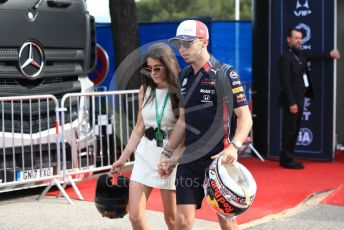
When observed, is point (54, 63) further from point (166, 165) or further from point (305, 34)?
point (305, 34)

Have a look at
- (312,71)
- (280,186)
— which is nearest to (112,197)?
(280,186)

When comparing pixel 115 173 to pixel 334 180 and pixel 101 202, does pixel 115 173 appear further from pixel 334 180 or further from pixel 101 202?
pixel 334 180

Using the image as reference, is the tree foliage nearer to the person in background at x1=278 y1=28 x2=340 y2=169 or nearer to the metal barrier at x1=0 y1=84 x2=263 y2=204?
the person in background at x1=278 y1=28 x2=340 y2=169

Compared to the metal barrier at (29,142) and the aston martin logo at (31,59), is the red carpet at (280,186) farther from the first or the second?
the aston martin logo at (31,59)

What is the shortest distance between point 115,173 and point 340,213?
2.89 metres

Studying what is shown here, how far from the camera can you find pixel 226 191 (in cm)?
411

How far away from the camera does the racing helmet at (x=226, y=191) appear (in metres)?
4.11

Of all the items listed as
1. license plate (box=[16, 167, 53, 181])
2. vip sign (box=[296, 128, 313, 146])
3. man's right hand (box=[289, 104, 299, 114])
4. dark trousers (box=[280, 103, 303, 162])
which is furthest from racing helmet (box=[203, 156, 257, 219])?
vip sign (box=[296, 128, 313, 146])

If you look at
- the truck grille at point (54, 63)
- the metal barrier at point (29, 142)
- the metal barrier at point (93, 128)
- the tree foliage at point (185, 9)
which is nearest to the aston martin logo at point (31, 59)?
the truck grille at point (54, 63)

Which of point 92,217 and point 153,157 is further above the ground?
point 153,157

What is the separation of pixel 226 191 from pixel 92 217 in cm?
280

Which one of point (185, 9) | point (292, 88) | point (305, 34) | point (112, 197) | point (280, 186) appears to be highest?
point (185, 9)

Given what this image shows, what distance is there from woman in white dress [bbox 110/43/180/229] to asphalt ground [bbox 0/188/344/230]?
55.3 inches

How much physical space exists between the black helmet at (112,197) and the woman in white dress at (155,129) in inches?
4.7
